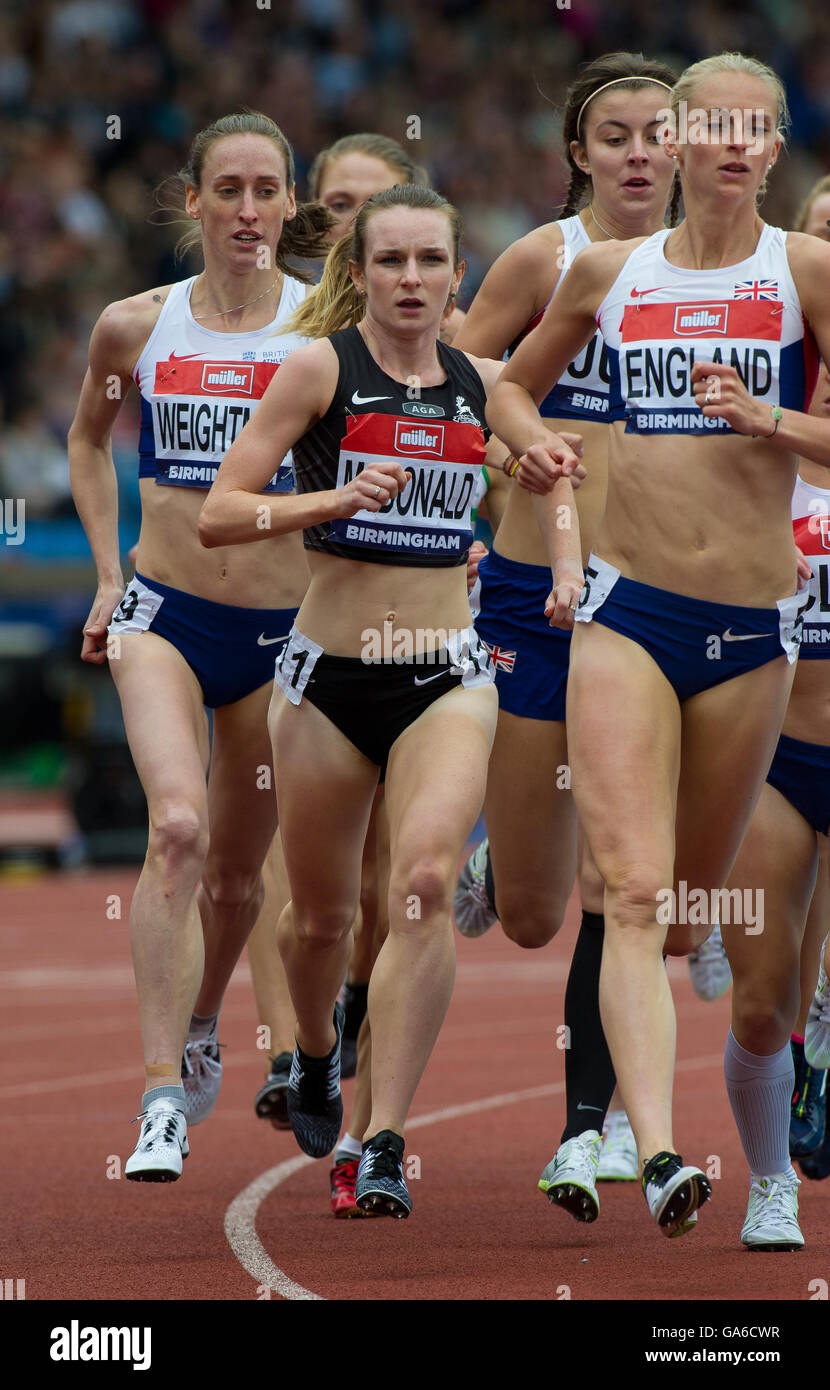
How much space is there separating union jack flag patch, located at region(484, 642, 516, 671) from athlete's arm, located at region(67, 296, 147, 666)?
1177 mm

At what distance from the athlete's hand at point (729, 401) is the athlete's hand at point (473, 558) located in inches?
44.3

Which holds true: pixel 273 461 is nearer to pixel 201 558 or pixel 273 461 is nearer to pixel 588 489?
pixel 201 558

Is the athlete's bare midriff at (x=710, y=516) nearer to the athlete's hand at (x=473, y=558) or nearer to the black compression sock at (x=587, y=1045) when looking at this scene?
the athlete's hand at (x=473, y=558)

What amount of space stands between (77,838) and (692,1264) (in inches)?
488

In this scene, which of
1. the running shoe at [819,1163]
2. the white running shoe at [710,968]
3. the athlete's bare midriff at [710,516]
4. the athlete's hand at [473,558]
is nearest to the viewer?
the athlete's bare midriff at [710,516]

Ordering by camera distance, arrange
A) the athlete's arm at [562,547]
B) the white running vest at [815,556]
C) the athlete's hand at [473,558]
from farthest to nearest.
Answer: the athlete's hand at [473,558] → the white running vest at [815,556] → the athlete's arm at [562,547]

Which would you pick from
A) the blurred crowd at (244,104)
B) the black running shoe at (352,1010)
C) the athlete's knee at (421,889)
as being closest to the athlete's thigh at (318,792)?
the athlete's knee at (421,889)

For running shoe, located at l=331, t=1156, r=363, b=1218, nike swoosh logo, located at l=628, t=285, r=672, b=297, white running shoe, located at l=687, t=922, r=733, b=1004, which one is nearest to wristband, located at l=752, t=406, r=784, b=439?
nike swoosh logo, located at l=628, t=285, r=672, b=297

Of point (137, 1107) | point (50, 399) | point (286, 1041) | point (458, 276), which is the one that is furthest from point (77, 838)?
point (458, 276)

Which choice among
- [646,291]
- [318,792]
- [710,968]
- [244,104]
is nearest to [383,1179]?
[318,792]

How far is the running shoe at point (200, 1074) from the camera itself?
6.83 m

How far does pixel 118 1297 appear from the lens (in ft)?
16.3

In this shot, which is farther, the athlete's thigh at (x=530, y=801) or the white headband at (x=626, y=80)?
the athlete's thigh at (x=530, y=801)

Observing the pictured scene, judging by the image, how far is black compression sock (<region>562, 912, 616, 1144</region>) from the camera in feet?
19.2
